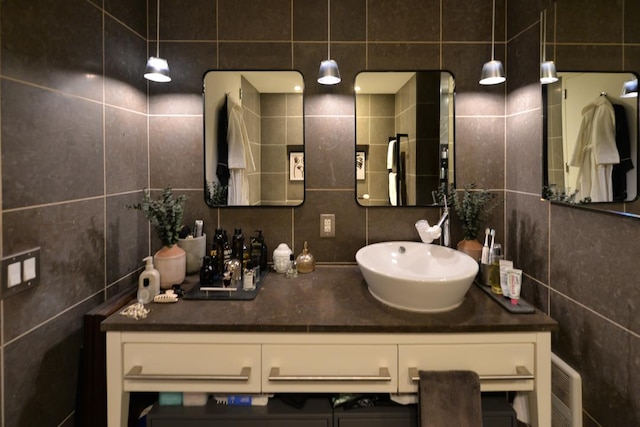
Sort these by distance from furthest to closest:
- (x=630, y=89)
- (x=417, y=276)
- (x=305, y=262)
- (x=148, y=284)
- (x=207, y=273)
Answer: (x=305, y=262), (x=207, y=273), (x=148, y=284), (x=417, y=276), (x=630, y=89)

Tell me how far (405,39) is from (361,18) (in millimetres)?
256

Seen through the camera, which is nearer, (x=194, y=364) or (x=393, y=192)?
(x=194, y=364)

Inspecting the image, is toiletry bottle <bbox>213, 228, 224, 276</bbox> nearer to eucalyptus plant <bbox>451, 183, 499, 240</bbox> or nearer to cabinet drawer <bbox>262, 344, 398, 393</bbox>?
cabinet drawer <bbox>262, 344, 398, 393</bbox>

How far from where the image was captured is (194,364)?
1186 millimetres

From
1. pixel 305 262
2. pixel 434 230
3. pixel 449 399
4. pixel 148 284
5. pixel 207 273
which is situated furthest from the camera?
Result: pixel 305 262

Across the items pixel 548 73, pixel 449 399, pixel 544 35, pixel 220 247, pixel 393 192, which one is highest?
pixel 544 35

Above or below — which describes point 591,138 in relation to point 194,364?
above

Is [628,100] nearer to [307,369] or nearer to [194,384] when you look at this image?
[307,369]

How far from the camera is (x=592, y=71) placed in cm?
117

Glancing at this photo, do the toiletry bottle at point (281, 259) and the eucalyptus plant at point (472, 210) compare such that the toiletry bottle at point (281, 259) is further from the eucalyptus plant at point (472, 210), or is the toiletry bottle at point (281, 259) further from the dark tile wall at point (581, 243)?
the dark tile wall at point (581, 243)

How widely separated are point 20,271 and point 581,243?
6.40 ft

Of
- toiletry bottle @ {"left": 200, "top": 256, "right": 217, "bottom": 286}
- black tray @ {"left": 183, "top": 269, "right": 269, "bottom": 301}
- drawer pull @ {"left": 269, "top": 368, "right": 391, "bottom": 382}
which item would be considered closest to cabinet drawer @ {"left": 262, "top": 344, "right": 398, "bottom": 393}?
drawer pull @ {"left": 269, "top": 368, "right": 391, "bottom": 382}

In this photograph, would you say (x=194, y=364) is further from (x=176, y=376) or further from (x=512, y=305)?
(x=512, y=305)

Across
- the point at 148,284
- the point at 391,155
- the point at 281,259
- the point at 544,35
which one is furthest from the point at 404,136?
the point at 148,284
